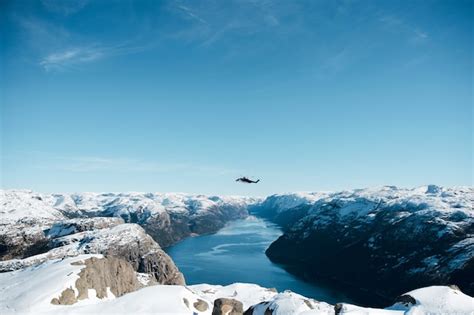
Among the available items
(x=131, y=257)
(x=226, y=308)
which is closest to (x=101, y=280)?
(x=226, y=308)

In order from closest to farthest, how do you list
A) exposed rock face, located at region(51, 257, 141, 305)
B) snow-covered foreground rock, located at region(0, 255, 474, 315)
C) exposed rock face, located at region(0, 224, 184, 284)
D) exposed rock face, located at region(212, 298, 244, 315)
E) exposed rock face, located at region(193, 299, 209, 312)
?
1. snow-covered foreground rock, located at region(0, 255, 474, 315)
2. exposed rock face, located at region(212, 298, 244, 315)
3. exposed rock face, located at region(51, 257, 141, 305)
4. exposed rock face, located at region(193, 299, 209, 312)
5. exposed rock face, located at region(0, 224, 184, 284)

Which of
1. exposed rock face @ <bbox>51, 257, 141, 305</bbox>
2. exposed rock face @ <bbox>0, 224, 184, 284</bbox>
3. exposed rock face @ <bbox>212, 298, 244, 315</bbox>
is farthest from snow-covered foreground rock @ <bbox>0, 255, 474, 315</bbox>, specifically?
exposed rock face @ <bbox>0, 224, 184, 284</bbox>

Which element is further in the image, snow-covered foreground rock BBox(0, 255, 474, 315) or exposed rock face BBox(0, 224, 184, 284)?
exposed rock face BBox(0, 224, 184, 284)

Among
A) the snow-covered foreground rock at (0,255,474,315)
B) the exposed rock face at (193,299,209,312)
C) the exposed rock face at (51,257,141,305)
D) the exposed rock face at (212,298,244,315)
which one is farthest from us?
the exposed rock face at (193,299,209,312)

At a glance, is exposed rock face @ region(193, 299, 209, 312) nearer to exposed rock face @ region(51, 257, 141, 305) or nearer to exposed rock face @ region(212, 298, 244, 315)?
exposed rock face @ region(212, 298, 244, 315)

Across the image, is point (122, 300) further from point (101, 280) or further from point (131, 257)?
point (131, 257)

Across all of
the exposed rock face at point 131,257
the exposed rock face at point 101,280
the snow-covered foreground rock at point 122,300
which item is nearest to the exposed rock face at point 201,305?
the snow-covered foreground rock at point 122,300

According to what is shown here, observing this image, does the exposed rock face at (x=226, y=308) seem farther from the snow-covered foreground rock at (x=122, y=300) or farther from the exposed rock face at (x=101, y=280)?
the exposed rock face at (x=101, y=280)

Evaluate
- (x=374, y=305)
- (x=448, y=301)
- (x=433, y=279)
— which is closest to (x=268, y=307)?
(x=448, y=301)
